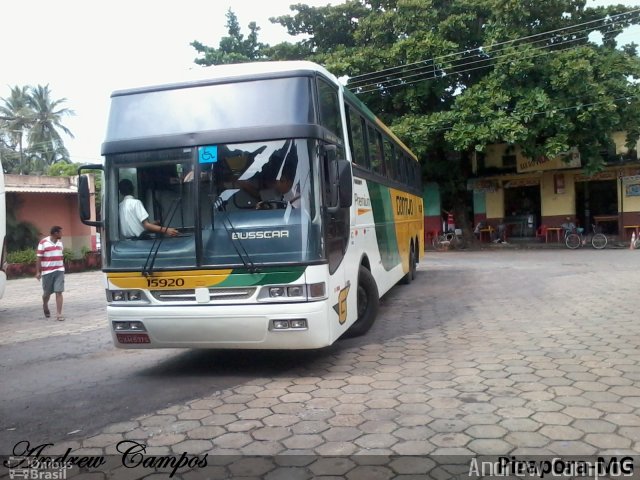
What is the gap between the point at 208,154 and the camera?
5207mm

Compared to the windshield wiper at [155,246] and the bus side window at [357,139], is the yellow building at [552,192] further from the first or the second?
the windshield wiper at [155,246]

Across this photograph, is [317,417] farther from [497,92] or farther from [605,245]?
[605,245]

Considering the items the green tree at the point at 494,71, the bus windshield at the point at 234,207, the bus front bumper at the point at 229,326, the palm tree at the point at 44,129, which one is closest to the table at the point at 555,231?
the green tree at the point at 494,71

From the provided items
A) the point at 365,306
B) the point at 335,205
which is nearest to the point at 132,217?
the point at 335,205

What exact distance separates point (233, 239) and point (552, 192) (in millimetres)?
21261

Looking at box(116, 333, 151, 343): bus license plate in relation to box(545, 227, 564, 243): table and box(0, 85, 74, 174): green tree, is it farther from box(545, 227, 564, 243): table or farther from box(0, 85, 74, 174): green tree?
box(0, 85, 74, 174): green tree

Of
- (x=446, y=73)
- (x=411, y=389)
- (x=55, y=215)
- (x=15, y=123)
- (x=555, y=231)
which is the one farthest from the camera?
(x=15, y=123)

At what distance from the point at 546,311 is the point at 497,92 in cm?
1222

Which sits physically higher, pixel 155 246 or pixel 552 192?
pixel 552 192

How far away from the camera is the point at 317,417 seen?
14.0 feet

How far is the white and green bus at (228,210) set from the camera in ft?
16.6

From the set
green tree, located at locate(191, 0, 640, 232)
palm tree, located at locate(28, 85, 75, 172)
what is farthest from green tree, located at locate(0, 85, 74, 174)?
green tree, located at locate(191, 0, 640, 232)

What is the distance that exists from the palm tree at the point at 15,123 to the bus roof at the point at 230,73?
124 ft

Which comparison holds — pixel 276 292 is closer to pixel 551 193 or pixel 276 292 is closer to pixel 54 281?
pixel 54 281
